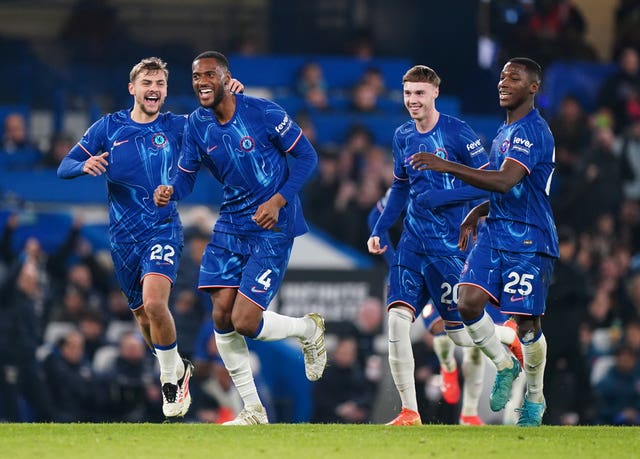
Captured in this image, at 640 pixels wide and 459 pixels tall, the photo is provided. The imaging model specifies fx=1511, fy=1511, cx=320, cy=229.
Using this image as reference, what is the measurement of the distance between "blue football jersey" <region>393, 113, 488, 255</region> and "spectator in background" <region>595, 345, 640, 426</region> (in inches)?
227

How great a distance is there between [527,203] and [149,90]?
2755 millimetres

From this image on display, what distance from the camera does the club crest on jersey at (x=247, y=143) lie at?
1018 centimetres

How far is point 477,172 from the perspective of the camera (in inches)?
377

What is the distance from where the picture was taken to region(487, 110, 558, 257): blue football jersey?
9.85m

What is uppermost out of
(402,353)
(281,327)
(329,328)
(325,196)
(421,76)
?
(421,76)

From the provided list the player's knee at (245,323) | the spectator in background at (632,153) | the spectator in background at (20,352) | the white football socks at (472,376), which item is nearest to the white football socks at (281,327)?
the player's knee at (245,323)

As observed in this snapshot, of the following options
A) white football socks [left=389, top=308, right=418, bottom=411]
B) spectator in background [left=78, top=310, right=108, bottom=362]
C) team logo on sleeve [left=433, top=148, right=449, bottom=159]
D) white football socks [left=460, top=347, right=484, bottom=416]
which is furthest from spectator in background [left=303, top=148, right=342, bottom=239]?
team logo on sleeve [left=433, top=148, right=449, bottom=159]

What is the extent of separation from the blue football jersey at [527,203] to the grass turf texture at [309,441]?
4.14 ft

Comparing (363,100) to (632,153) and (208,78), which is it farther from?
(208,78)

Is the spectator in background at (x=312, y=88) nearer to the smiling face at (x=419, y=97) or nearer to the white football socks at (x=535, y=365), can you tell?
the smiling face at (x=419, y=97)

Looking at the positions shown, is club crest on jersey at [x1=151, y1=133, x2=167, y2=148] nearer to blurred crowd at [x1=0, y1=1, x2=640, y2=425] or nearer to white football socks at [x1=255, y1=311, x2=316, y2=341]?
white football socks at [x1=255, y1=311, x2=316, y2=341]

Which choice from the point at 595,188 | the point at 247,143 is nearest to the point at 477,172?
the point at 247,143

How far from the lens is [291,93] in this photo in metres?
19.7

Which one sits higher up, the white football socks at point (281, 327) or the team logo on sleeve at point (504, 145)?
the team logo on sleeve at point (504, 145)
